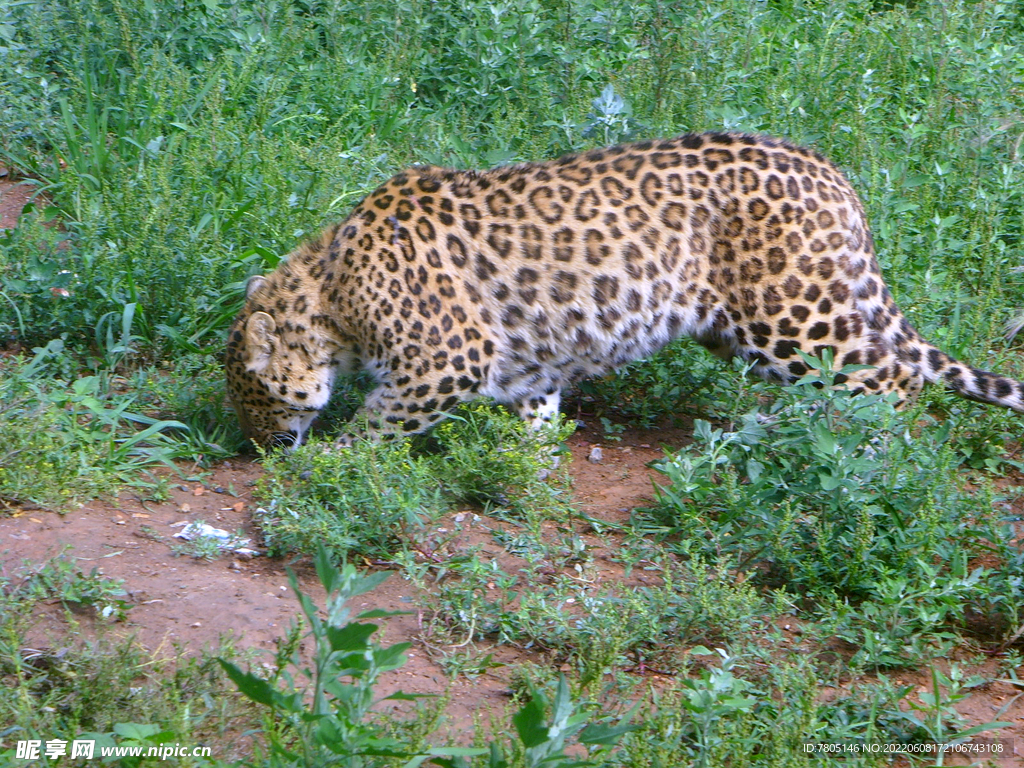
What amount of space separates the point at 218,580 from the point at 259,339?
161 centimetres

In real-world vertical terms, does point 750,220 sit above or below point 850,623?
above

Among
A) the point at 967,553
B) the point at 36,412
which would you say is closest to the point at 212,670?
the point at 36,412

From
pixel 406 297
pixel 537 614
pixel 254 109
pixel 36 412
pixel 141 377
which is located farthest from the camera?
pixel 254 109

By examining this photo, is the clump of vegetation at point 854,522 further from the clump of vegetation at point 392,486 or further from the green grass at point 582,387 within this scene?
the clump of vegetation at point 392,486

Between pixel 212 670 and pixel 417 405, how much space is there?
7.27ft

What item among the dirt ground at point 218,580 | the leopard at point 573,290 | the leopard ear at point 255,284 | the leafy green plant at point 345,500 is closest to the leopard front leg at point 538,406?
the leopard at point 573,290

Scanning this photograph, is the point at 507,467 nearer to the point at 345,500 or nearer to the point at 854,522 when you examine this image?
the point at 345,500

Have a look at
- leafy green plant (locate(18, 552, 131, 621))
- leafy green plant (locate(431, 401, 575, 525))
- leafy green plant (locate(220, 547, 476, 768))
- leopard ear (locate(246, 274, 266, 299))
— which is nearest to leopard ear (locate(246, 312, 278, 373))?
leopard ear (locate(246, 274, 266, 299))

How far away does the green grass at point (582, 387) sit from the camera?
4074 millimetres

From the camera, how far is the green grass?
4074 millimetres

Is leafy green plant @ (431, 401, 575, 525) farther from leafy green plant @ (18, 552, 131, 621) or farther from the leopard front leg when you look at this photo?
leafy green plant @ (18, 552, 131, 621)

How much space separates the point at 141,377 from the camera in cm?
612

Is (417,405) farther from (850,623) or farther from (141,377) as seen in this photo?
(850,623)

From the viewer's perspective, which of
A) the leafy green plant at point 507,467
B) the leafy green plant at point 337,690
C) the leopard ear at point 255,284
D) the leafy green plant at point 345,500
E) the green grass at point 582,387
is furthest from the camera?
the leopard ear at point 255,284
